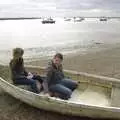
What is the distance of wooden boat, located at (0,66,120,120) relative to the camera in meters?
6.58

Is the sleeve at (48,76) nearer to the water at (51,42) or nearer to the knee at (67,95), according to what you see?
the knee at (67,95)

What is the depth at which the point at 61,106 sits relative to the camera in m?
6.98

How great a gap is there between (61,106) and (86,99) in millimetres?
1118

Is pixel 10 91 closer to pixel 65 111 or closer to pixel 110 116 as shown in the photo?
pixel 65 111

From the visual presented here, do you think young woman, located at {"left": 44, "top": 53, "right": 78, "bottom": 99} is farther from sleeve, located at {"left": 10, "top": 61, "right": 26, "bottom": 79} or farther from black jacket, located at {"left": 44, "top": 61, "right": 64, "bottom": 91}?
sleeve, located at {"left": 10, "top": 61, "right": 26, "bottom": 79}

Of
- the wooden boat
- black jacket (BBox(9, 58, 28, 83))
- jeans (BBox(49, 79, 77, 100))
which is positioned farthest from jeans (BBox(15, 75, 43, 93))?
jeans (BBox(49, 79, 77, 100))

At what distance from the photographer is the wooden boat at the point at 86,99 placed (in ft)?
21.6

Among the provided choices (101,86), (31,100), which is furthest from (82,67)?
(31,100)

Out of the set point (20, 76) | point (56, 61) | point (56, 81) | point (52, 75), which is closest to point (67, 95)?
point (56, 81)

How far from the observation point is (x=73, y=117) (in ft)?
23.8

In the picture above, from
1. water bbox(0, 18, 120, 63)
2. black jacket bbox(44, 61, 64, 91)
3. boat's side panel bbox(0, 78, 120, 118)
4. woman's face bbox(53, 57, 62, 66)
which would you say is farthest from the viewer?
water bbox(0, 18, 120, 63)

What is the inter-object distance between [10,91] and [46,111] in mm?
1289

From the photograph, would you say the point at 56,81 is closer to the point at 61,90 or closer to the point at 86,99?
the point at 61,90

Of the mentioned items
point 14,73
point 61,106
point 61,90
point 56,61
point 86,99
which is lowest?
point 86,99
